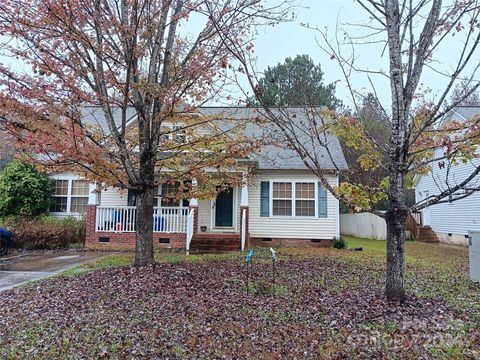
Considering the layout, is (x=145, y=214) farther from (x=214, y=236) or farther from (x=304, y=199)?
(x=304, y=199)

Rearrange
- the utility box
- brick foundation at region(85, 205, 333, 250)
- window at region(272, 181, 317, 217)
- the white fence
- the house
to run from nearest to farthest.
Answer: the utility box → brick foundation at region(85, 205, 333, 250) → the house → window at region(272, 181, 317, 217) → the white fence

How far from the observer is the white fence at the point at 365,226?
21.0 m

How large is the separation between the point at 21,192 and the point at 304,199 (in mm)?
11649

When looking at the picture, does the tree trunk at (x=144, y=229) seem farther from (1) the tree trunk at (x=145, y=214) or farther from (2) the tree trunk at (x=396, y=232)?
(2) the tree trunk at (x=396, y=232)

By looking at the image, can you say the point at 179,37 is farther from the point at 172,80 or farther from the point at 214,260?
the point at 214,260

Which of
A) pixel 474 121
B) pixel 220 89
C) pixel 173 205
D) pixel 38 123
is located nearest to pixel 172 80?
pixel 220 89

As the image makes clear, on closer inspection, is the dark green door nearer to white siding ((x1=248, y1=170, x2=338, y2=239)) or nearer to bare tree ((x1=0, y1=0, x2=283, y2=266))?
white siding ((x1=248, y1=170, x2=338, y2=239))

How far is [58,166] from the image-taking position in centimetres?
801

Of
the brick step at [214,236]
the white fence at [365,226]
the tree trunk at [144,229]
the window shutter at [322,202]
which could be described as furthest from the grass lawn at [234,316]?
the white fence at [365,226]

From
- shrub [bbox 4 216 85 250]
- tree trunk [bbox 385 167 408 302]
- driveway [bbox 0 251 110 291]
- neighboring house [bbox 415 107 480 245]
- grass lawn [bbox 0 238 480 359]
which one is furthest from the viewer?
neighboring house [bbox 415 107 480 245]

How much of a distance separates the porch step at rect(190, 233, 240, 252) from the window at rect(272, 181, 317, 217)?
255cm

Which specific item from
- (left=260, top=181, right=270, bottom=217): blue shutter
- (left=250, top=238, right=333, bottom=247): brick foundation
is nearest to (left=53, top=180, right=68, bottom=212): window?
(left=250, top=238, right=333, bottom=247): brick foundation

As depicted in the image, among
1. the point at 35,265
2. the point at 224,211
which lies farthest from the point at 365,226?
the point at 35,265

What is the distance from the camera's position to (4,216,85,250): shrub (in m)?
13.5
